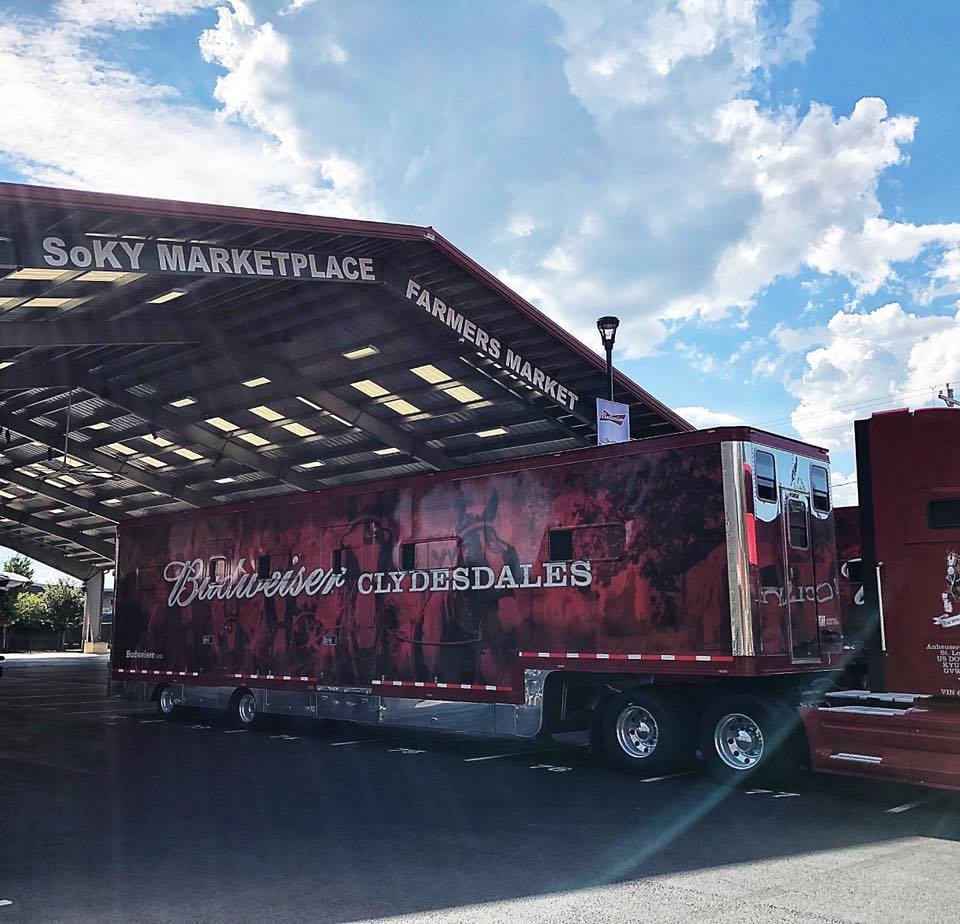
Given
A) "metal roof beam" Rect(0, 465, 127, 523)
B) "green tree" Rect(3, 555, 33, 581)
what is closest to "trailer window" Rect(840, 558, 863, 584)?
"metal roof beam" Rect(0, 465, 127, 523)

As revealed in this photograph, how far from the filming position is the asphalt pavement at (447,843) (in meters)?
6.25

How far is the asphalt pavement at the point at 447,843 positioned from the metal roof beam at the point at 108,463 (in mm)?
19741

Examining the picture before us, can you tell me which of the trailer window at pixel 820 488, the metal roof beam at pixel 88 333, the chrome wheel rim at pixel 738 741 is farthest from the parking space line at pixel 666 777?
the metal roof beam at pixel 88 333

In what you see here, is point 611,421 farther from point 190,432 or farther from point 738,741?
point 190,432

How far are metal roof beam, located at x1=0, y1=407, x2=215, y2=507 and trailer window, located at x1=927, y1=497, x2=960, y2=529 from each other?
27766mm

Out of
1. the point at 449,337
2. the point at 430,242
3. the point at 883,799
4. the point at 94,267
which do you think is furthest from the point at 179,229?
the point at 883,799

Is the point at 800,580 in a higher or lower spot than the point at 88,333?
lower

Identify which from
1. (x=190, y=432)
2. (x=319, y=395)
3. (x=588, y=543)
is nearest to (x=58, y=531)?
(x=190, y=432)

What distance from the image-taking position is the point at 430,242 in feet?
58.7

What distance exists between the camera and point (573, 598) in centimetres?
1211

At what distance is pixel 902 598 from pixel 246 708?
11.4 metres

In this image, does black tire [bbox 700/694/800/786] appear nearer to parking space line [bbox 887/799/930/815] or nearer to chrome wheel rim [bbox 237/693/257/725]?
parking space line [bbox 887/799/930/815]

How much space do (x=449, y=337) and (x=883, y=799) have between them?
44.5ft

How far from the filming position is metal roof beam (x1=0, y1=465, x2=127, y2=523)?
39.7 m
